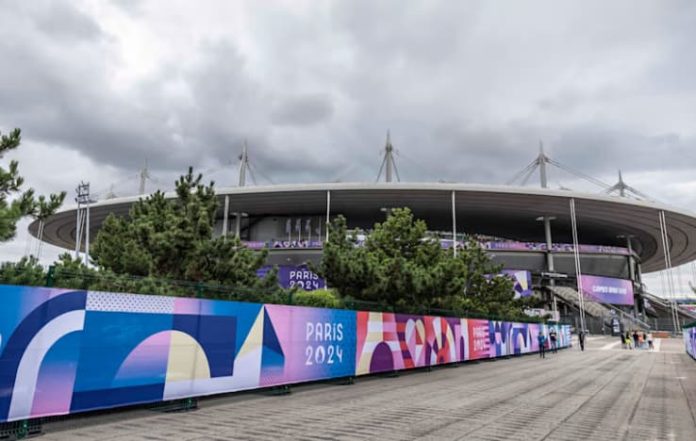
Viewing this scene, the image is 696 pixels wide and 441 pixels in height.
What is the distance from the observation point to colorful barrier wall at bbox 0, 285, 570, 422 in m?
6.78

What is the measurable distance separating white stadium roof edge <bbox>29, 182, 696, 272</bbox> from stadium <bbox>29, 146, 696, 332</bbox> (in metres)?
0.11

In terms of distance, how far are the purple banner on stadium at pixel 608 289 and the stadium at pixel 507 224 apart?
0.12 metres

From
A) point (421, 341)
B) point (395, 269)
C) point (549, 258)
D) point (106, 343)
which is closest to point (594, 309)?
point (549, 258)

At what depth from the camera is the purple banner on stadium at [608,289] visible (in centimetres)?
5575

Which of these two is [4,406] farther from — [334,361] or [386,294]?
[386,294]

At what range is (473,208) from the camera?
55.3m

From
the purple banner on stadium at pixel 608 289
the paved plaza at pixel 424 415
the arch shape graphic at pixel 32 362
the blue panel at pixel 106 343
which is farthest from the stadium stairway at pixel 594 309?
the arch shape graphic at pixel 32 362

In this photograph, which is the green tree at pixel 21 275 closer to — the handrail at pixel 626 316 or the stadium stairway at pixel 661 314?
the handrail at pixel 626 316

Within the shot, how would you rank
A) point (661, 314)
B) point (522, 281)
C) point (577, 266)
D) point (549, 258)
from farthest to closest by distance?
point (661, 314)
point (549, 258)
point (577, 266)
point (522, 281)

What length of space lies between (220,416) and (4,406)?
3220 millimetres

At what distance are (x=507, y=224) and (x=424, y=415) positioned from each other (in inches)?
2274

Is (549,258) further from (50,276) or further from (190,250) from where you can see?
(50,276)

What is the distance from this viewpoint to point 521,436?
281 inches

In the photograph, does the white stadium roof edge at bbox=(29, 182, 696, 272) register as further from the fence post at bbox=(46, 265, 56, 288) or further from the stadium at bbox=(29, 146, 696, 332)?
the fence post at bbox=(46, 265, 56, 288)
